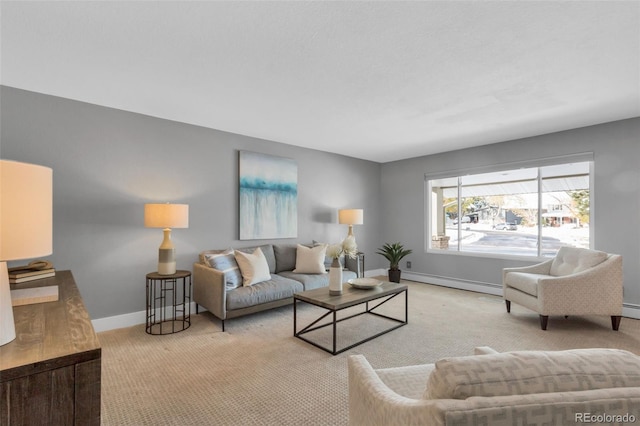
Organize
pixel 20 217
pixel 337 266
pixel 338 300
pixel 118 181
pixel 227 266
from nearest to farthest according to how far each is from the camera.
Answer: pixel 20 217
pixel 338 300
pixel 337 266
pixel 118 181
pixel 227 266

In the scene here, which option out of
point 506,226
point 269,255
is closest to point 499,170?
point 506,226

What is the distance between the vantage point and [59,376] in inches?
33.7

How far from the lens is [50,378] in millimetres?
843

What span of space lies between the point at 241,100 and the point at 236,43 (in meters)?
1.00

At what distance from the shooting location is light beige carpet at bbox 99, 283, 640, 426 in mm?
1873

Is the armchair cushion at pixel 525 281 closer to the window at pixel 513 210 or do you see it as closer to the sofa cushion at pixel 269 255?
the window at pixel 513 210

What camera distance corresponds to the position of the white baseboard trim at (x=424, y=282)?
125 inches

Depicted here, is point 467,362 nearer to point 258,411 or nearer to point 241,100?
point 258,411

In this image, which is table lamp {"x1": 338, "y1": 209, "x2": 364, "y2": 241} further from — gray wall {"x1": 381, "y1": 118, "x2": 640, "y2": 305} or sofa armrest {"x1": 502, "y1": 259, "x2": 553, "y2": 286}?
sofa armrest {"x1": 502, "y1": 259, "x2": 553, "y2": 286}

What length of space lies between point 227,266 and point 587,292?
12.7 feet

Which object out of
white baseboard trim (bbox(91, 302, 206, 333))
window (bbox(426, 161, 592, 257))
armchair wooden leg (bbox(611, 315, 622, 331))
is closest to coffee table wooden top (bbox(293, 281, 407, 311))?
white baseboard trim (bbox(91, 302, 206, 333))

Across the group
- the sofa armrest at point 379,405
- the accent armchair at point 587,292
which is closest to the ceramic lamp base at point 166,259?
the sofa armrest at point 379,405

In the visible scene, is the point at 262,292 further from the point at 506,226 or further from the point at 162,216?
the point at 506,226

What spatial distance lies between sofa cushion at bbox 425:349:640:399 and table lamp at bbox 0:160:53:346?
1.21 meters
